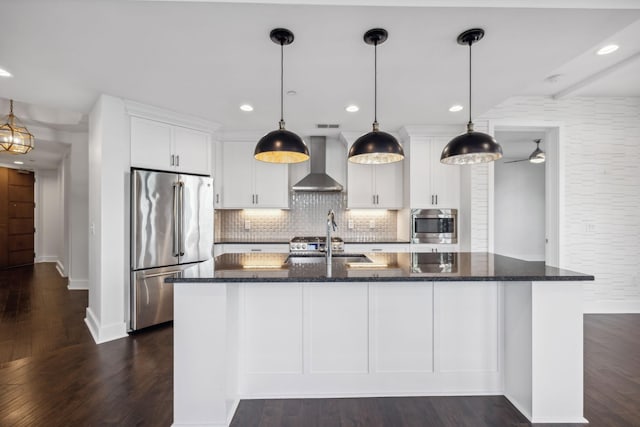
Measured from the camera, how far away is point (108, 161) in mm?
3309

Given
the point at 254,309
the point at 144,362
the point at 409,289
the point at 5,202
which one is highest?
the point at 5,202

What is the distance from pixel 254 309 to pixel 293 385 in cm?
62

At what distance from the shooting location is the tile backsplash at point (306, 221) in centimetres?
512

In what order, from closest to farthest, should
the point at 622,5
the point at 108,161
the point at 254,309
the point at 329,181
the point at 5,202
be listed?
the point at 622,5 < the point at 254,309 < the point at 108,161 < the point at 329,181 < the point at 5,202

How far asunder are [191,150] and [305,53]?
2325mm

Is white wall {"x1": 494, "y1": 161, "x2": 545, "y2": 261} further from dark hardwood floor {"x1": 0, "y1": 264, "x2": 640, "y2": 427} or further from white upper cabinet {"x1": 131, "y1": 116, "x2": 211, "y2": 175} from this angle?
white upper cabinet {"x1": 131, "y1": 116, "x2": 211, "y2": 175}

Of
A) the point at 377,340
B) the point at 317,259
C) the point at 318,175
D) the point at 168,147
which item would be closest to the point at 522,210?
the point at 318,175

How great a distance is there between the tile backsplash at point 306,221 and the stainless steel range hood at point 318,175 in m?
0.42

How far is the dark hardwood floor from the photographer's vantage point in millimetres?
1964

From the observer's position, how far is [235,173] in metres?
4.80

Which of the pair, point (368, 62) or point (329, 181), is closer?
point (368, 62)

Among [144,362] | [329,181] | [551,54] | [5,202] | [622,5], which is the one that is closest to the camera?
[622,5]

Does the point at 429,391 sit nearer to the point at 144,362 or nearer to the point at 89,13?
the point at 144,362

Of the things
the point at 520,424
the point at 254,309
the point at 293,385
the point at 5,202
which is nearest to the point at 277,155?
the point at 254,309
